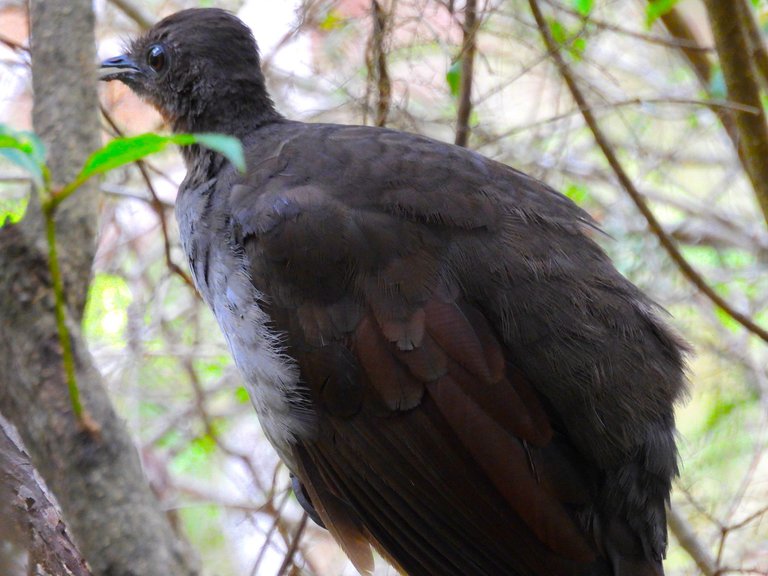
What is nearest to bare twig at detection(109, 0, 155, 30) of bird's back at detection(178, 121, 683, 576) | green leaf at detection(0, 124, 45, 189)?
bird's back at detection(178, 121, 683, 576)

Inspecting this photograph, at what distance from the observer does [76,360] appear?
2377mm

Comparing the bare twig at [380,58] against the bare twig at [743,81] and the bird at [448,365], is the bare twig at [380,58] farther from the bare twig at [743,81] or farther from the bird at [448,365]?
the bare twig at [743,81]

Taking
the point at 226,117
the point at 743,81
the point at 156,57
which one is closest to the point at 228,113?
the point at 226,117

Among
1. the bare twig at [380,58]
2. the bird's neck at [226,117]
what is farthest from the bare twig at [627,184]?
the bird's neck at [226,117]

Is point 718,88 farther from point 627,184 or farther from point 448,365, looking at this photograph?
point 448,365

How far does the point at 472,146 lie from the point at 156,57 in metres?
1.59

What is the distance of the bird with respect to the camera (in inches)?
116

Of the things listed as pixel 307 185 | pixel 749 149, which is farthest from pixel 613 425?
pixel 749 149

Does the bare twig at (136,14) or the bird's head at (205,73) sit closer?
the bird's head at (205,73)

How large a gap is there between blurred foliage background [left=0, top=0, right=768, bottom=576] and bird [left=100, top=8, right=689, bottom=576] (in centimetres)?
74

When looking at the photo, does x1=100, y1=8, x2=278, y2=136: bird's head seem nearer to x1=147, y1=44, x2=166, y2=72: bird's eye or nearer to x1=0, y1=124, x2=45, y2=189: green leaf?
x1=147, y1=44, x2=166, y2=72: bird's eye

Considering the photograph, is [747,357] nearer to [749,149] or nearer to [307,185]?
[749,149]

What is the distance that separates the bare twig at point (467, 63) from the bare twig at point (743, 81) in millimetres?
899

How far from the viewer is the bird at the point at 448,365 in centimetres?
295
